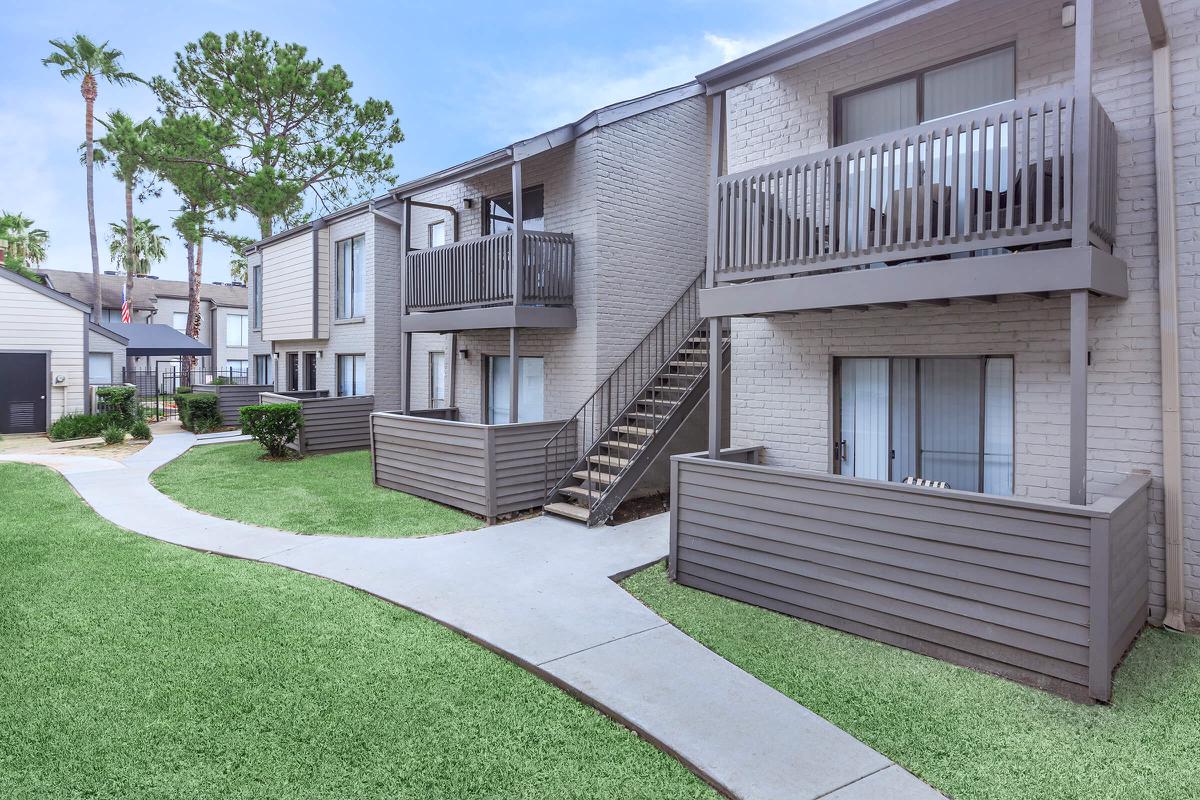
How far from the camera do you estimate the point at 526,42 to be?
61344 millimetres

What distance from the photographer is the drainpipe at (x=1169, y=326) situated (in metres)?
5.64

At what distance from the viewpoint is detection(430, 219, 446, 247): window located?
15.4m

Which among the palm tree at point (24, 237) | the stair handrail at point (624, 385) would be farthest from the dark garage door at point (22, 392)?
the palm tree at point (24, 237)

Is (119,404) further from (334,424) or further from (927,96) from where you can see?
(927,96)

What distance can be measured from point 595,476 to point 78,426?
15795 millimetres

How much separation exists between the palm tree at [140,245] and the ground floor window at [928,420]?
2084 inches

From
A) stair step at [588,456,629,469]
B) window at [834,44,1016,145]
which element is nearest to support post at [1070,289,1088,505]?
window at [834,44,1016,145]

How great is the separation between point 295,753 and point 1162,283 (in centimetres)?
723

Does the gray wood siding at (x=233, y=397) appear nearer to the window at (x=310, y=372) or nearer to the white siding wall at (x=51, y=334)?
the window at (x=310, y=372)

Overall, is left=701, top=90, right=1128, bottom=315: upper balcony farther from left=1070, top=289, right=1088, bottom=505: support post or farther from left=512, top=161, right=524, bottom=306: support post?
left=512, top=161, right=524, bottom=306: support post

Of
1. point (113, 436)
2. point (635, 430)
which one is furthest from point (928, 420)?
point (113, 436)

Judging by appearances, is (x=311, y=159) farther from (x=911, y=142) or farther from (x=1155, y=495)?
(x=1155, y=495)

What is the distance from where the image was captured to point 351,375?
722 inches

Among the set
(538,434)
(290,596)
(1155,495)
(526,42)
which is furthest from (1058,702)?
(526,42)
